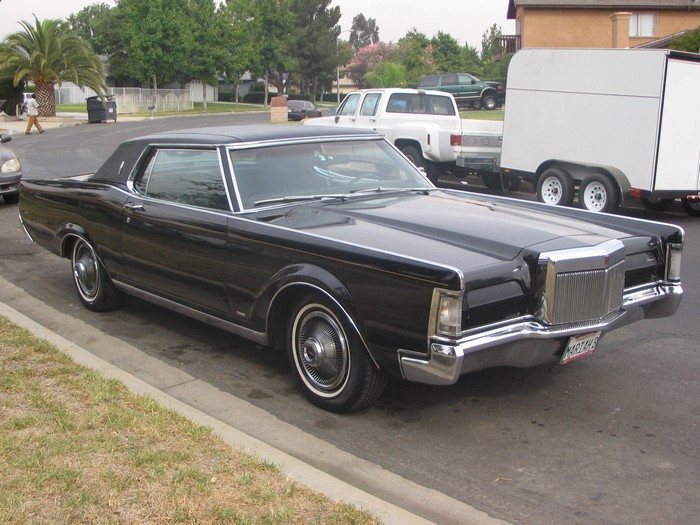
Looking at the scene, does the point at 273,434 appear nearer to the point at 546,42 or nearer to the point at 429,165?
the point at 429,165

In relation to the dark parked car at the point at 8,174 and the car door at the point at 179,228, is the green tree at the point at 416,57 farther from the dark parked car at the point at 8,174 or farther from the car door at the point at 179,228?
the car door at the point at 179,228

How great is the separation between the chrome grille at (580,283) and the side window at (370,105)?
12.8 m

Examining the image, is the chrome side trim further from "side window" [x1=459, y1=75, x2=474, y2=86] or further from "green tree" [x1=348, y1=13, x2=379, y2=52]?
"green tree" [x1=348, y1=13, x2=379, y2=52]

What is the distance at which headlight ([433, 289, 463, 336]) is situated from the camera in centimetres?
429

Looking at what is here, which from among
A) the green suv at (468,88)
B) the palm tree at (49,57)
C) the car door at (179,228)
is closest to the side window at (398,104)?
the car door at (179,228)

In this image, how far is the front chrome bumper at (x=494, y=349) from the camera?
14.1 feet

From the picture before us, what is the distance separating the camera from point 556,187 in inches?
555

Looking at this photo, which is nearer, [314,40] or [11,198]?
[11,198]

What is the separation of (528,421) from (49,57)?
4233 cm

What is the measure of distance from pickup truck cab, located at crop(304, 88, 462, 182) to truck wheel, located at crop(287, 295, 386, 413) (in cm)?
1095

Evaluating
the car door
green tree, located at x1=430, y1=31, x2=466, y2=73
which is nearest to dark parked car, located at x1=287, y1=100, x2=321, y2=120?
green tree, located at x1=430, y1=31, x2=466, y2=73

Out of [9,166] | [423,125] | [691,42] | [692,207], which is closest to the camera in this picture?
[692,207]

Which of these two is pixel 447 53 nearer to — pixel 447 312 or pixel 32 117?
pixel 32 117

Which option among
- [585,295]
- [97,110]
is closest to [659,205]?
[585,295]
